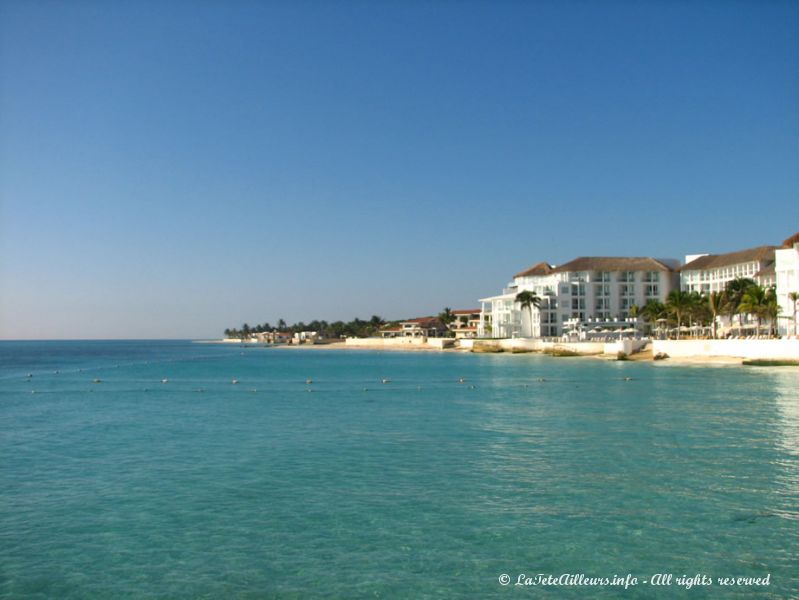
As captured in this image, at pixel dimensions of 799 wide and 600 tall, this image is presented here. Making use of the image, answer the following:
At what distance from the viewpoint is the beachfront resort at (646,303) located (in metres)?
69.9

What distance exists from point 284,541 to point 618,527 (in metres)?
6.39

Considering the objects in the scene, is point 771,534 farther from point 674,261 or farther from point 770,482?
point 674,261

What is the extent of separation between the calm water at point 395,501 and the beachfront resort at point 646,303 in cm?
4157

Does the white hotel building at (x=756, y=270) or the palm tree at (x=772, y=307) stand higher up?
the white hotel building at (x=756, y=270)

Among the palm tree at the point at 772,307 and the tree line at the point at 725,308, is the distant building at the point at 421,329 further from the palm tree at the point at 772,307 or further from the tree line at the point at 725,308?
the palm tree at the point at 772,307

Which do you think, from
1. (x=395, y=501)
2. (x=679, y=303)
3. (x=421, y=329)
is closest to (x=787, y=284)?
(x=679, y=303)

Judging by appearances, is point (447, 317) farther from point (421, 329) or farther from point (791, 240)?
point (791, 240)

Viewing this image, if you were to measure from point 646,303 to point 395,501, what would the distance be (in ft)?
345

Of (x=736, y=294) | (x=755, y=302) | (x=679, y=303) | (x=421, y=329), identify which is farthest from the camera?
(x=421, y=329)

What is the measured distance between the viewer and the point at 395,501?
50.1 feet

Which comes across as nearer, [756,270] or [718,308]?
[718,308]

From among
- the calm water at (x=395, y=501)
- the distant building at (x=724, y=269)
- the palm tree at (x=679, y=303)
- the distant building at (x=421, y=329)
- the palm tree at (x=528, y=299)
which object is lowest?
the calm water at (x=395, y=501)

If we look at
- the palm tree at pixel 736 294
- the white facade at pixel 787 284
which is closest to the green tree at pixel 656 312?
the palm tree at pixel 736 294

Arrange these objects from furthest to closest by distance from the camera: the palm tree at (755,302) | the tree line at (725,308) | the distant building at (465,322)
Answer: the distant building at (465,322), the tree line at (725,308), the palm tree at (755,302)
